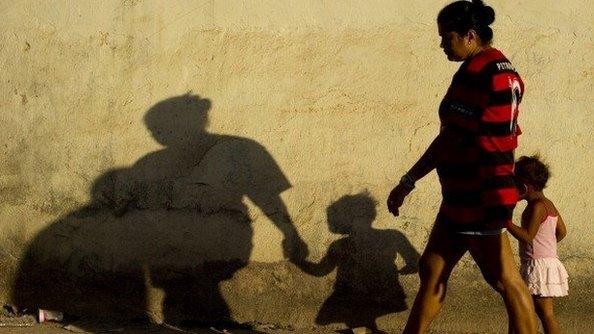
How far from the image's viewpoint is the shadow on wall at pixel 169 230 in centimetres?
587

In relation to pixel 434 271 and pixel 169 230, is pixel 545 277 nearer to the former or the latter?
pixel 434 271

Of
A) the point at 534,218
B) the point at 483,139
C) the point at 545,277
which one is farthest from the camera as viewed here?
the point at 545,277

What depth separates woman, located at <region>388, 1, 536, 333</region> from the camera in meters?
4.30

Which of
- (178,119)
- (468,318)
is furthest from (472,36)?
(178,119)

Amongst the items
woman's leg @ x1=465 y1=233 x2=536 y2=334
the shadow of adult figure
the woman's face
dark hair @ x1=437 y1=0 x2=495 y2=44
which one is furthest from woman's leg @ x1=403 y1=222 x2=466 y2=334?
the shadow of adult figure

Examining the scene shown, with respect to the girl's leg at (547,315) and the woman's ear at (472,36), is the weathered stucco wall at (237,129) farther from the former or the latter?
the woman's ear at (472,36)

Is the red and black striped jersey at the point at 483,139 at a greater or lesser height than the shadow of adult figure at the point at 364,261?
greater

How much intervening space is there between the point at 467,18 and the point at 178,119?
2048 mm

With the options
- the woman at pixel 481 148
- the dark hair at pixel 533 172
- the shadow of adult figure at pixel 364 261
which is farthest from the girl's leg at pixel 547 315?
the woman at pixel 481 148

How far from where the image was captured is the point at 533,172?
5.24 metres

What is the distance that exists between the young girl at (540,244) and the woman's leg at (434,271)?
69 centimetres

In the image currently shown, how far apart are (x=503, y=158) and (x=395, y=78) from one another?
1.47 m

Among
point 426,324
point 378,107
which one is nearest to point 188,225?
point 378,107

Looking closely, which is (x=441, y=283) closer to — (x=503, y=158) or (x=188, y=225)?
(x=503, y=158)
